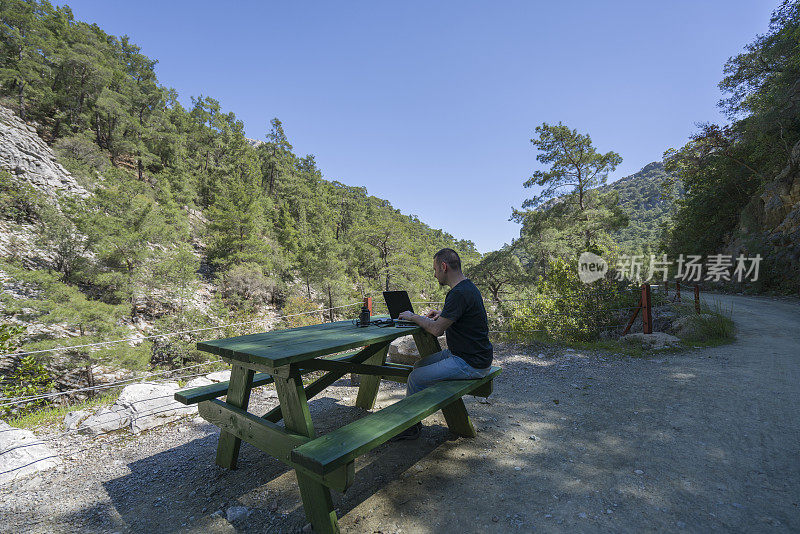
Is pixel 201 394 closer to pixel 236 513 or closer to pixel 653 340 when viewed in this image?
pixel 236 513

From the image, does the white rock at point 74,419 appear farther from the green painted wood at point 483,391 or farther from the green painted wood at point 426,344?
the green painted wood at point 483,391

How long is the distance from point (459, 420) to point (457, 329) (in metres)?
0.93

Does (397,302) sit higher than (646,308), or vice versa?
(397,302)

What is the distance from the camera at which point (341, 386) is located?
483 centimetres

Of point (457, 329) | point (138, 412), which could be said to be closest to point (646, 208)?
point (457, 329)

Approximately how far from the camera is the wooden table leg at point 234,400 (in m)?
2.51

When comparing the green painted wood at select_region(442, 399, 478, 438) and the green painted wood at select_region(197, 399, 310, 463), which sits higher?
the green painted wood at select_region(197, 399, 310, 463)

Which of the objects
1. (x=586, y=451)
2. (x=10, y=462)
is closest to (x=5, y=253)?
(x=10, y=462)

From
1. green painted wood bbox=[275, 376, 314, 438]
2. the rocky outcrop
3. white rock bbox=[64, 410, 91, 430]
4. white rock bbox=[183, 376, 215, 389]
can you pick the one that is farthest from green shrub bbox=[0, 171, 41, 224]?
green painted wood bbox=[275, 376, 314, 438]

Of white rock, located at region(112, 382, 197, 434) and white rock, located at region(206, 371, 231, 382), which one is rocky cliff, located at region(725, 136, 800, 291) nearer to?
white rock, located at region(206, 371, 231, 382)

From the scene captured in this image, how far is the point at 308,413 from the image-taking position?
2018 mm

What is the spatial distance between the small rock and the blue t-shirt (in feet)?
5.95

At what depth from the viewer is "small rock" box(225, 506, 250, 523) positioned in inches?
80.8

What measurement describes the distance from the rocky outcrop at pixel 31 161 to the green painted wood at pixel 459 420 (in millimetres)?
23089
